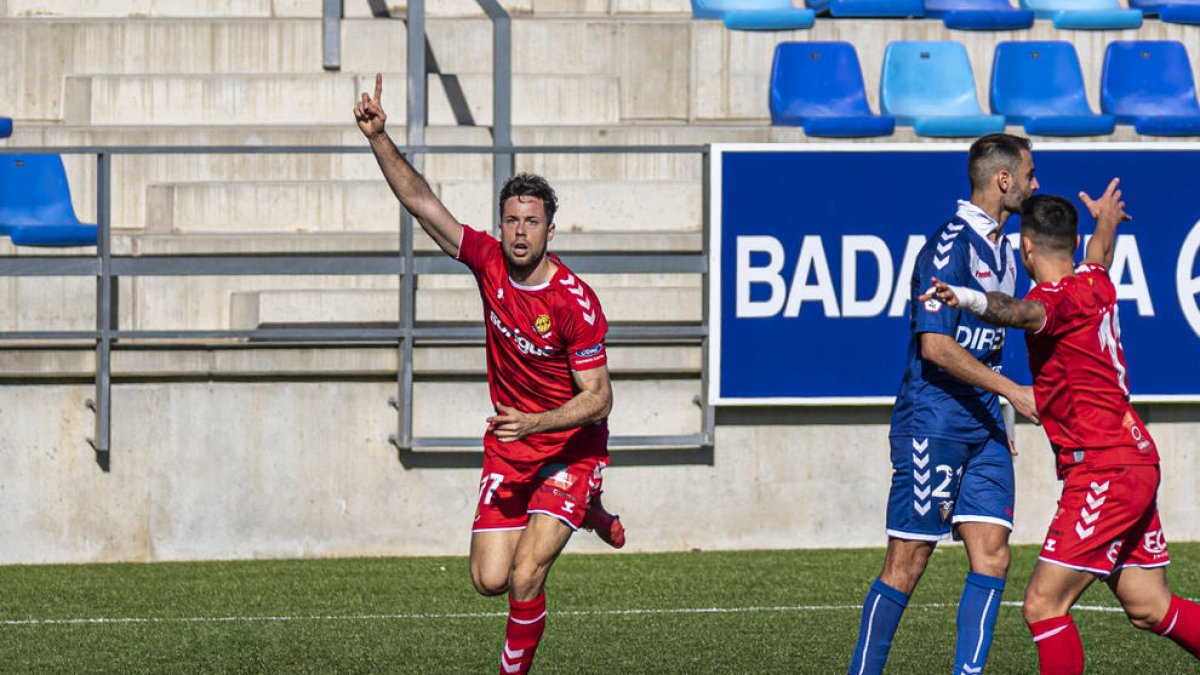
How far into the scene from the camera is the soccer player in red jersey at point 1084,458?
6.33 meters

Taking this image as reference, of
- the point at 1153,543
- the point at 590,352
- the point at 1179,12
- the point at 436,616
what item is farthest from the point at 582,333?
the point at 1179,12

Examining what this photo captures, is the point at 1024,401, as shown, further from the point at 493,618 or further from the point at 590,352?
the point at 493,618

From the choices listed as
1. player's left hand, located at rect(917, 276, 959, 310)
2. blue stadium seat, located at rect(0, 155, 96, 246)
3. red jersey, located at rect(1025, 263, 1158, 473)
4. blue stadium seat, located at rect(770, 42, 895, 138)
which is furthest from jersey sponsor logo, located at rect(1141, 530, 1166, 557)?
blue stadium seat, located at rect(0, 155, 96, 246)

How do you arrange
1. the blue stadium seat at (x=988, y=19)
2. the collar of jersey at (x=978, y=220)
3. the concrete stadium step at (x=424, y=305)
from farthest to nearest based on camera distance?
the blue stadium seat at (x=988, y=19) < the concrete stadium step at (x=424, y=305) < the collar of jersey at (x=978, y=220)

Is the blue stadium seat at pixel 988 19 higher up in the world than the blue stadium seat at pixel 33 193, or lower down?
higher up

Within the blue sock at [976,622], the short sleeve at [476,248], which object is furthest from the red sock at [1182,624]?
the short sleeve at [476,248]

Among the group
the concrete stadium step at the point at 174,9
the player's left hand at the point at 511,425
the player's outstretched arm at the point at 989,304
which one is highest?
the concrete stadium step at the point at 174,9

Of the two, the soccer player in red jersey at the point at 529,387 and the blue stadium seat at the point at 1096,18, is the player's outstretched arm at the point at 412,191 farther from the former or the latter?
the blue stadium seat at the point at 1096,18

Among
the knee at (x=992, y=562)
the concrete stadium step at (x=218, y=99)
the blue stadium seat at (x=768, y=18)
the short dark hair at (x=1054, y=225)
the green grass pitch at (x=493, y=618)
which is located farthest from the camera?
the blue stadium seat at (x=768, y=18)

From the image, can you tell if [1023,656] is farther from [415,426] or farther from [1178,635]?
[415,426]

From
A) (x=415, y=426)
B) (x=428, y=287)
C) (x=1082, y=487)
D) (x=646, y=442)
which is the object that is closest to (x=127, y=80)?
(x=428, y=287)

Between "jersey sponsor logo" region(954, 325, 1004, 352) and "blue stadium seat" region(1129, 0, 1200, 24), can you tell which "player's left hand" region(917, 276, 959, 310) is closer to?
"jersey sponsor logo" region(954, 325, 1004, 352)

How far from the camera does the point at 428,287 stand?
1316cm

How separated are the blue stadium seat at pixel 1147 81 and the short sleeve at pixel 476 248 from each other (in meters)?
8.89
